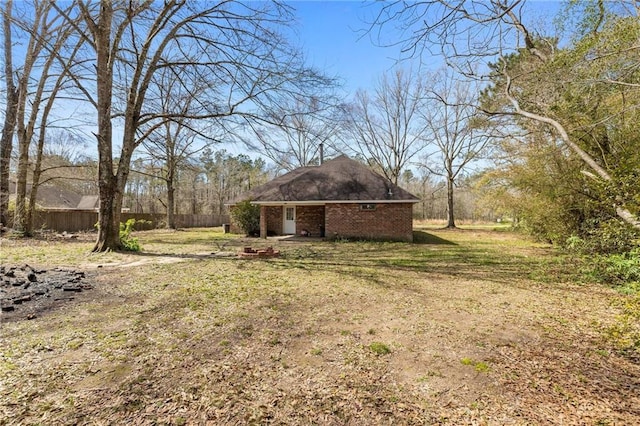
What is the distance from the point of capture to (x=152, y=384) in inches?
97.7

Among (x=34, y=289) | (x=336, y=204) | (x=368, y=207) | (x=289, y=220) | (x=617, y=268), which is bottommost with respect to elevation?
(x=34, y=289)

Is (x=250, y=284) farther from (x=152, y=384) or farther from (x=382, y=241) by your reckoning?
(x=382, y=241)

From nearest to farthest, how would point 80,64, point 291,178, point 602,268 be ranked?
point 602,268 < point 80,64 < point 291,178

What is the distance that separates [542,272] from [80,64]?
1519cm

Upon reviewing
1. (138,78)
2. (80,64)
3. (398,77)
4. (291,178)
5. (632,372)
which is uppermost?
(398,77)

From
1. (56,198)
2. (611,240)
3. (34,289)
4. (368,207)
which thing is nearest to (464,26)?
(611,240)

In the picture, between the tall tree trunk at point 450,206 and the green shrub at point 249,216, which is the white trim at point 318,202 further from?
the tall tree trunk at point 450,206

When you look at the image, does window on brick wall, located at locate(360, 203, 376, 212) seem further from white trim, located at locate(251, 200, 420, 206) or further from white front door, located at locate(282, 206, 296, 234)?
white front door, located at locate(282, 206, 296, 234)

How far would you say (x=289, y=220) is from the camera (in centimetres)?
1688

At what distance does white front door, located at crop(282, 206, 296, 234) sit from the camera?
1678cm

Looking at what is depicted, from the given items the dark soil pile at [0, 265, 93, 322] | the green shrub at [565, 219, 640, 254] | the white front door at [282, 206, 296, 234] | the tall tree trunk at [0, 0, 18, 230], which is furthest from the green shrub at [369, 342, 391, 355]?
the tall tree trunk at [0, 0, 18, 230]

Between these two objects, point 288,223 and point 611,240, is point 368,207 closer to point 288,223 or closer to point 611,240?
point 288,223

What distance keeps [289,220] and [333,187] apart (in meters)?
3.18

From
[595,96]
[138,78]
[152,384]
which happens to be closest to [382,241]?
[595,96]
